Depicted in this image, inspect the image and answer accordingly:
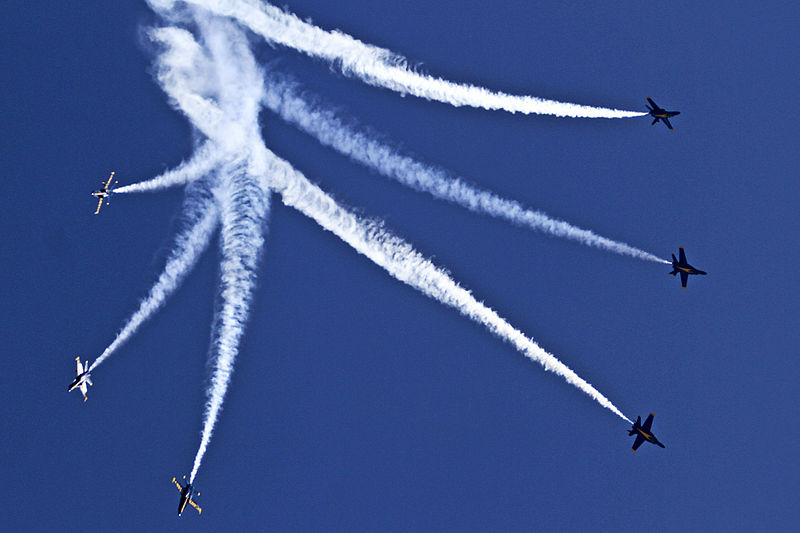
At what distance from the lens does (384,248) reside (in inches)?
1395

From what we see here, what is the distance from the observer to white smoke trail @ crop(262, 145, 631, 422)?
3491cm

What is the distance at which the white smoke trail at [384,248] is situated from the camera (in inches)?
1374

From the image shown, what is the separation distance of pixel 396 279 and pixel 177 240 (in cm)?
1055

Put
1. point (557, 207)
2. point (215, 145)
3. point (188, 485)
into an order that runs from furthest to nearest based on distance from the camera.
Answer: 1. point (557, 207)
2. point (188, 485)
3. point (215, 145)

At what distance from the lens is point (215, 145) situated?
113 ft

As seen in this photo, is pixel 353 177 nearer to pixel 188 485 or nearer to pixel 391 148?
pixel 391 148

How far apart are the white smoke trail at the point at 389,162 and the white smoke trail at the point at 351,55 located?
2090mm

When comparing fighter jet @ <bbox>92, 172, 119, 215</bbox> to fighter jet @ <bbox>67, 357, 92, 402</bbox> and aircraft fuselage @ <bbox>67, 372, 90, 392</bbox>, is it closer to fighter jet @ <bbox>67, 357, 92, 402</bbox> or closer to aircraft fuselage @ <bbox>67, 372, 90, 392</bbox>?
fighter jet @ <bbox>67, 357, 92, 402</bbox>

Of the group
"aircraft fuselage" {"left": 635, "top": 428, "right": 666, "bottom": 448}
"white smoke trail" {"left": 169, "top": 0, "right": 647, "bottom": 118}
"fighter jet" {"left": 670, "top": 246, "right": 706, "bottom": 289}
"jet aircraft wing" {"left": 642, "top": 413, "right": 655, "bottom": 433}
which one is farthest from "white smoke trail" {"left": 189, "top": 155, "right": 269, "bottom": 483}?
"fighter jet" {"left": 670, "top": 246, "right": 706, "bottom": 289}

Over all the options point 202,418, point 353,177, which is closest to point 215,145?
point 353,177

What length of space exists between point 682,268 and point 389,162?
17936mm

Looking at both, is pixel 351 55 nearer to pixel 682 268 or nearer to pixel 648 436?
pixel 682 268

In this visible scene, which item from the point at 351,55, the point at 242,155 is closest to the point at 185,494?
the point at 242,155

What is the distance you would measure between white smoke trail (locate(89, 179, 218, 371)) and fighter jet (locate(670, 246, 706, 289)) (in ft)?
82.0
